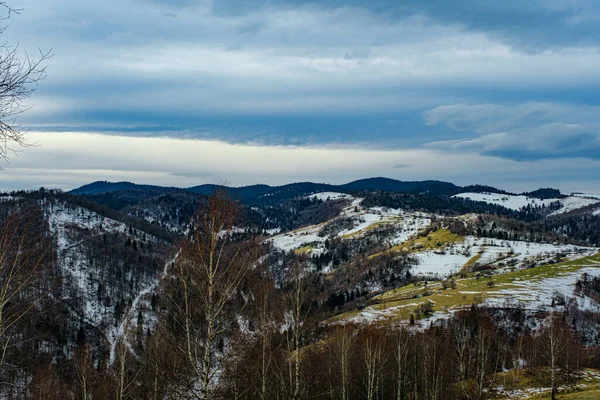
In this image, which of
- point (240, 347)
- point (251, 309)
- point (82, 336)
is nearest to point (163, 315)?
point (240, 347)

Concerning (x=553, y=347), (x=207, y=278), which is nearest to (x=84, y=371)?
(x=207, y=278)

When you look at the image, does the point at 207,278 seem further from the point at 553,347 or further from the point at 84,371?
the point at 553,347

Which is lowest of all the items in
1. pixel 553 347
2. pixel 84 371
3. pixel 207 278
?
pixel 553 347

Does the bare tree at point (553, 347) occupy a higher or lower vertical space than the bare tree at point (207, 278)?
lower

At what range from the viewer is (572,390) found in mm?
60875

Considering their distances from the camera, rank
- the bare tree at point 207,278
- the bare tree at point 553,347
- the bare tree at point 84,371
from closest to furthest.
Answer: the bare tree at point 207,278 < the bare tree at point 84,371 < the bare tree at point 553,347

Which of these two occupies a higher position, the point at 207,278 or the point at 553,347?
the point at 207,278

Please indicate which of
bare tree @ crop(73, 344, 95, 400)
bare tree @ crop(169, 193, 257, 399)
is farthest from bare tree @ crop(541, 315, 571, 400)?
bare tree @ crop(73, 344, 95, 400)

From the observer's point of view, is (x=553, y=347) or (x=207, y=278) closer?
(x=207, y=278)

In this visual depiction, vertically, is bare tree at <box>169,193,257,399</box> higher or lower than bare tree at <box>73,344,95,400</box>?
higher

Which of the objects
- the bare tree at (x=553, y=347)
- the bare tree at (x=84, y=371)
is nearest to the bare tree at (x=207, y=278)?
the bare tree at (x=84, y=371)

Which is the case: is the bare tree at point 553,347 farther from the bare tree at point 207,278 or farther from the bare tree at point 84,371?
the bare tree at point 84,371

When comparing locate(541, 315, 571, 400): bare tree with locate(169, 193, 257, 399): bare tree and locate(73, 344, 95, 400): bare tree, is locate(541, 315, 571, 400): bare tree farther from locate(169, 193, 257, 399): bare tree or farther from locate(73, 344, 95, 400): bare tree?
locate(73, 344, 95, 400): bare tree

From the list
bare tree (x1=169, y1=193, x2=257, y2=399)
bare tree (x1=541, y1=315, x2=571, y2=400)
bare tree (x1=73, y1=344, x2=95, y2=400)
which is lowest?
bare tree (x1=541, y1=315, x2=571, y2=400)
